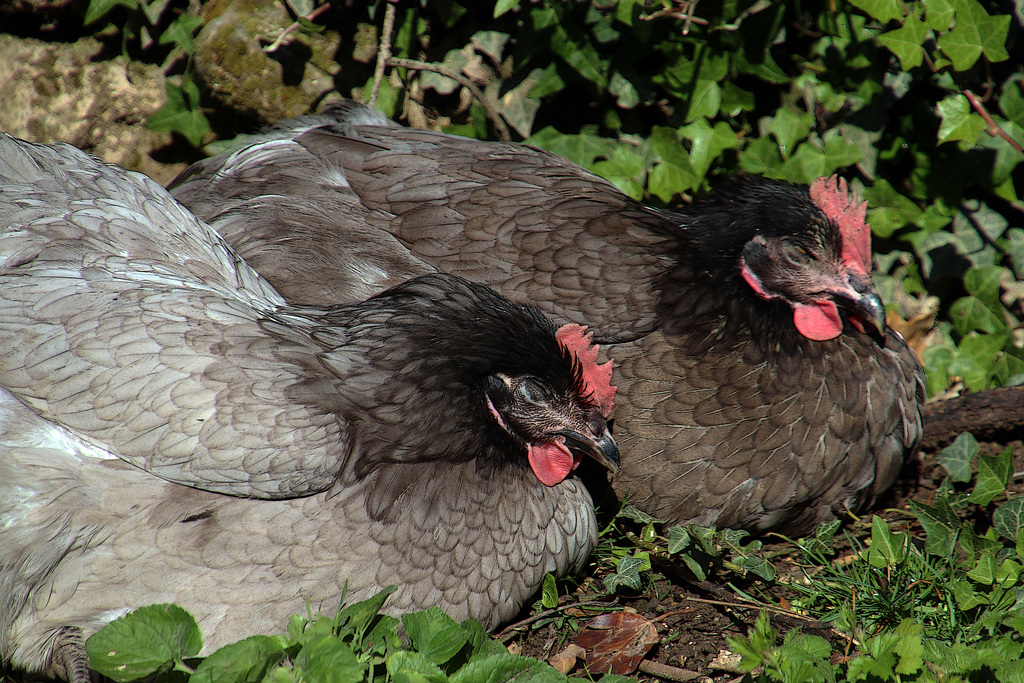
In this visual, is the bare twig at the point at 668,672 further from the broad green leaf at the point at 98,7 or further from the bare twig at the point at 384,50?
the broad green leaf at the point at 98,7

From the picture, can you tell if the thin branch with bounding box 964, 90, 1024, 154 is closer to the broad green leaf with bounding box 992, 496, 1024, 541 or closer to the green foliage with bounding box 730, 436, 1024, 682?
the green foliage with bounding box 730, 436, 1024, 682

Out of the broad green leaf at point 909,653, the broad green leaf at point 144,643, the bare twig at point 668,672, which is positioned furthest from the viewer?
the bare twig at point 668,672

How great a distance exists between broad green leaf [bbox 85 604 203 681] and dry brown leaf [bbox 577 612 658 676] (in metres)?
1.18

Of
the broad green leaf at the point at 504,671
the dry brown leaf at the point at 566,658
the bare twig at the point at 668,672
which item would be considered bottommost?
the dry brown leaf at the point at 566,658

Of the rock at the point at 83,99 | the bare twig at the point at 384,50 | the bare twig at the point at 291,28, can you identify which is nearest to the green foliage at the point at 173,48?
the rock at the point at 83,99

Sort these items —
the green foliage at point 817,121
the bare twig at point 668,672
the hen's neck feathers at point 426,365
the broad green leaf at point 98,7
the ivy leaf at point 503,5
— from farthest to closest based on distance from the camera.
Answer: the broad green leaf at point 98,7 < the green foliage at point 817,121 < the ivy leaf at point 503,5 < the bare twig at point 668,672 < the hen's neck feathers at point 426,365

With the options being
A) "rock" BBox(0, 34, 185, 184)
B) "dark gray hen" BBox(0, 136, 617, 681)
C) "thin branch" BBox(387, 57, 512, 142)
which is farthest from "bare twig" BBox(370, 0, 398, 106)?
"dark gray hen" BBox(0, 136, 617, 681)

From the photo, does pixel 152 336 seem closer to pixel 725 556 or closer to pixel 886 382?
pixel 725 556

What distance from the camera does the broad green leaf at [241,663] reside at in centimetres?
174

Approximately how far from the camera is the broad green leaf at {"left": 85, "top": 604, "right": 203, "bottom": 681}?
1818mm

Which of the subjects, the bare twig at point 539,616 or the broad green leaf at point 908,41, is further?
the broad green leaf at point 908,41

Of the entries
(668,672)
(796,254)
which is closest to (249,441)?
(668,672)

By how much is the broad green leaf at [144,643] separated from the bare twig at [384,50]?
278 centimetres

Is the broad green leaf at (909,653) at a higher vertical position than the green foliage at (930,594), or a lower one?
higher
